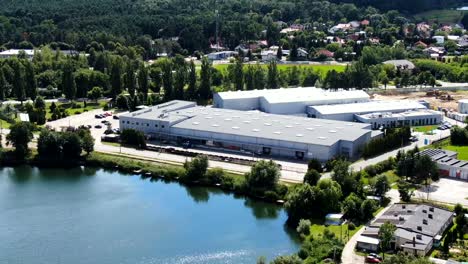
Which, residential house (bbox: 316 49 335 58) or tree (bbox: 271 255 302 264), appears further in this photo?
residential house (bbox: 316 49 335 58)

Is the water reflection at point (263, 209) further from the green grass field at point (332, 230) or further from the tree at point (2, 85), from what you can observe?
the tree at point (2, 85)

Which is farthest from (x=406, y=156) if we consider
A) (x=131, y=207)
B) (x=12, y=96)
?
(x=12, y=96)

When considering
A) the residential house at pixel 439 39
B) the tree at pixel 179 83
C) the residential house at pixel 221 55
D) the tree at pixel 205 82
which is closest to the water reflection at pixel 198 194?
the tree at pixel 179 83

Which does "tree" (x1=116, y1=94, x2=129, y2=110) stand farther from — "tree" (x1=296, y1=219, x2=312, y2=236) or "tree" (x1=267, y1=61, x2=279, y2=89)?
"tree" (x1=296, y1=219, x2=312, y2=236)

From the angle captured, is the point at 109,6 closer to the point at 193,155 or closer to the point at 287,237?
the point at 193,155

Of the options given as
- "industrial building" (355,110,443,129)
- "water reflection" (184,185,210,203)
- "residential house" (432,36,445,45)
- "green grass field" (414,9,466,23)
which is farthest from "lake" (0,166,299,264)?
"green grass field" (414,9,466,23)
